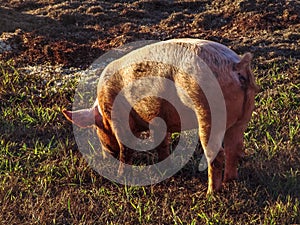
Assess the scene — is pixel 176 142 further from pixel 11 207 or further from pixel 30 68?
pixel 30 68

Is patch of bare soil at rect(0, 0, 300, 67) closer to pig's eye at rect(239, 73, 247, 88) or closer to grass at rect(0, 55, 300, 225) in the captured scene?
grass at rect(0, 55, 300, 225)

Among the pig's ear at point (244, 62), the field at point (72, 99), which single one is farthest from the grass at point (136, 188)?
the pig's ear at point (244, 62)

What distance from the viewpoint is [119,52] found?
6.89 m

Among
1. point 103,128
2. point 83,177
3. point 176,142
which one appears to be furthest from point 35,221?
point 176,142

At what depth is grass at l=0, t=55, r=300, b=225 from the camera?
3.82 metres

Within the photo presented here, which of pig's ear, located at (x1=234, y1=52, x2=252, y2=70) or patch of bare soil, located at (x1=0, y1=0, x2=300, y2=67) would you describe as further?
patch of bare soil, located at (x1=0, y1=0, x2=300, y2=67)

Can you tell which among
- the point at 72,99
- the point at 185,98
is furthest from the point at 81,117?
the point at 72,99

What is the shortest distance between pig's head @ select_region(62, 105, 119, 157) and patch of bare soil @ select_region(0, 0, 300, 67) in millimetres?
2421

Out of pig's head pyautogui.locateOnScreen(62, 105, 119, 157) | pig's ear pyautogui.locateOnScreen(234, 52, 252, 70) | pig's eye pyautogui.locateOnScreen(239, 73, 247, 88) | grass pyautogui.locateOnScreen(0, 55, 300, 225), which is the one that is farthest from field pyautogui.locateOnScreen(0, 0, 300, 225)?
pig's ear pyautogui.locateOnScreen(234, 52, 252, 70)

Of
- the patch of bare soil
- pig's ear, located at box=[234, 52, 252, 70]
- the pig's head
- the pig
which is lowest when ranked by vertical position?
the patch of bare soil

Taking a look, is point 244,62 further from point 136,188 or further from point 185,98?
point 136,188

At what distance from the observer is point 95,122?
4.46 meters

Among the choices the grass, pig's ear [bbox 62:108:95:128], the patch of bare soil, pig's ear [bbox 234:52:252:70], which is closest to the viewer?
pig's ear [bbox 234:52:252:70]

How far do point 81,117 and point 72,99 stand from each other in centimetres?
151
